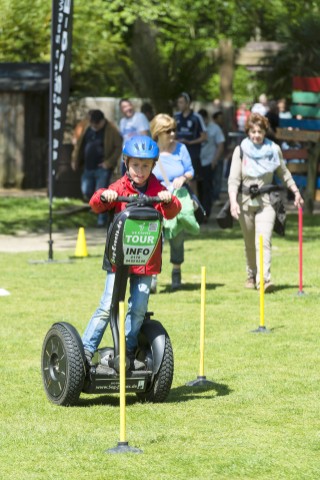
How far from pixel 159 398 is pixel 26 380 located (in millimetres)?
1294

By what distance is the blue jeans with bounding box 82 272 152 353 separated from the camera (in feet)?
29.5

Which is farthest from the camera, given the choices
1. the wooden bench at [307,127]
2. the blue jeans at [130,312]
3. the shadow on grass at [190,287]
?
the wooden bench at [307,127]

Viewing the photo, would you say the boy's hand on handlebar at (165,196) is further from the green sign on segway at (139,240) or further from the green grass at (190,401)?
the green grass at (190,401)

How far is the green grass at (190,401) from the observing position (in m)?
7.35

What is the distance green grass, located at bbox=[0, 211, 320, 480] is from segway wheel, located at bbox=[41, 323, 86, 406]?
11 cm

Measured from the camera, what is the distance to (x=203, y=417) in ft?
28.1

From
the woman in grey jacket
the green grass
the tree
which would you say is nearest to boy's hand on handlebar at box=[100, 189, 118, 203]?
the green grass

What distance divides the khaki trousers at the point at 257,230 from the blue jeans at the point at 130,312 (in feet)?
17.7

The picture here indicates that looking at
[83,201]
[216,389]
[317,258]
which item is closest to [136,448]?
[216,389]

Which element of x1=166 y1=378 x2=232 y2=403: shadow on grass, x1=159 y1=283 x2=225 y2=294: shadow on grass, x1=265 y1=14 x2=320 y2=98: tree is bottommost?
x1=159 y1=283 x2=225 y2=294: shadow on grass

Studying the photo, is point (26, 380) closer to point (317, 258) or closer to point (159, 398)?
point (159, 398)

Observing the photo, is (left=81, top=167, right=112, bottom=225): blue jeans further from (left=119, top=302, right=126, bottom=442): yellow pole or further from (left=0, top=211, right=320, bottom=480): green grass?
(left=119, top=302, right=126, bottom=442): yellow pole

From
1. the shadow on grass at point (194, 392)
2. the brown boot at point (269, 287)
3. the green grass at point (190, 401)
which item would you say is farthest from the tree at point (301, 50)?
the shadow on grass at point (194, 392)

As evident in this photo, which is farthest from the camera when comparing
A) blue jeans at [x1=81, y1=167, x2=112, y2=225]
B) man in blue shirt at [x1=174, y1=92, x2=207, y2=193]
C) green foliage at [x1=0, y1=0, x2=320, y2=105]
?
green foliage at [x1=0, y1=0, x2=320, y2=105]
